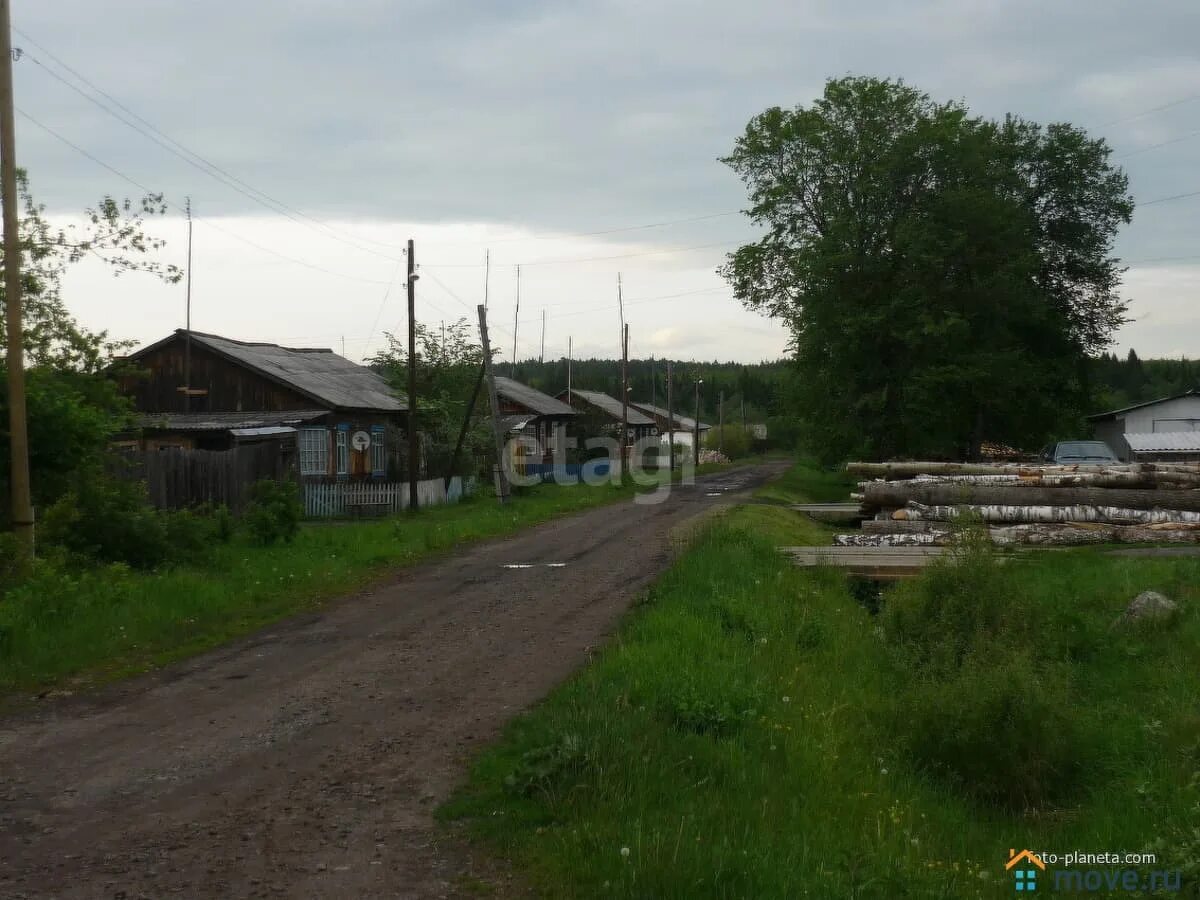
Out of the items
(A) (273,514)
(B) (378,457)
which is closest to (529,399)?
(B) (378,457)

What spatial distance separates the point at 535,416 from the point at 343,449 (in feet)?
62.7

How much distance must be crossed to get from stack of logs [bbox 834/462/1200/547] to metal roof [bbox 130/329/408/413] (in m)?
17.0

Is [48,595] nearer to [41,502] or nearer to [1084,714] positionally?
[41,502]

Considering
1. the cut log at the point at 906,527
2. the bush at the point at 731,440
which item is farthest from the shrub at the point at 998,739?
the bush at the point at 731,440

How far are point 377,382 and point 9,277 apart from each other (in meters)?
26.8

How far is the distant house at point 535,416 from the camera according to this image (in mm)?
50125

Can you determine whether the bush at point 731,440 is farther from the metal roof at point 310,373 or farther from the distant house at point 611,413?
the metal roof at point 310,373

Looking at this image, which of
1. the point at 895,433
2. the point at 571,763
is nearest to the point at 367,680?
the point at 571,763

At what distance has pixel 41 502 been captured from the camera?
13688 mm

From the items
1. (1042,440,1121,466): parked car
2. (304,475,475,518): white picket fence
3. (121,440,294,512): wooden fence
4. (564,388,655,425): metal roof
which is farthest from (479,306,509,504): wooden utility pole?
(564,388,655,425): metal roof

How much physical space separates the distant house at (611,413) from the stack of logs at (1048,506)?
39361mm

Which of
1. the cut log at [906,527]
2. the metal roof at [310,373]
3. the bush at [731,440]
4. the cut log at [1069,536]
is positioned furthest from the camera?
the bush at [731,440]

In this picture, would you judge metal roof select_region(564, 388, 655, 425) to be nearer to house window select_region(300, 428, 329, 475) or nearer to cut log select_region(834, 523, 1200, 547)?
house window select_region(300, 428, 329, 475)

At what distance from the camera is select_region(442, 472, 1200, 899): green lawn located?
5.46 metres
